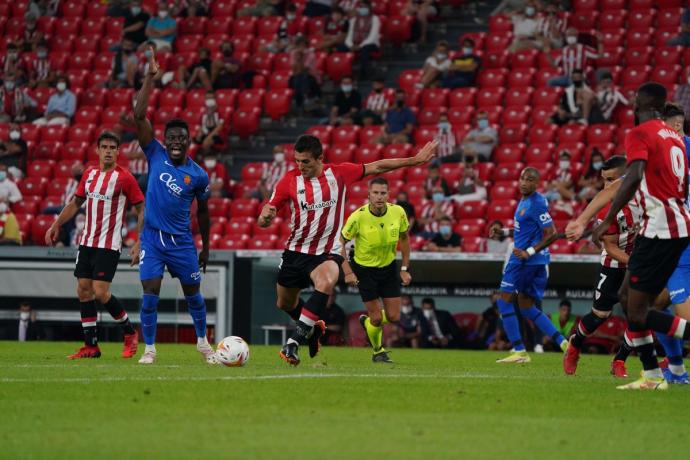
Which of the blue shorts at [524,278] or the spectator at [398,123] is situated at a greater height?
the spectator at [398,123]

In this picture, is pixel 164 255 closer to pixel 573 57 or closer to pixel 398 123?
pixel 398 123

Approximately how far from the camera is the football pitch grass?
6.67 metres

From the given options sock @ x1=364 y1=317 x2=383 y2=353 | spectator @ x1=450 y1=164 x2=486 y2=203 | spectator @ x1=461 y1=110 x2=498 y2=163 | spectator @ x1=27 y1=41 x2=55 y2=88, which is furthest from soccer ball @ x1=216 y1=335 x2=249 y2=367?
spectator @ x1=27 y1=41 x2=55 y2=88

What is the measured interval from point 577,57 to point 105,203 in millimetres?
13578

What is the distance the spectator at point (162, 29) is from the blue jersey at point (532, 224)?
51.8 feet

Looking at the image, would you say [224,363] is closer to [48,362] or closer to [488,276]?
[48,362]

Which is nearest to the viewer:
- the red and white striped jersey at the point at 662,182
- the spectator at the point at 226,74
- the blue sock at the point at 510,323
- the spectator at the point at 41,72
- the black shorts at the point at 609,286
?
the red and white striped jersey at the point at 662,182

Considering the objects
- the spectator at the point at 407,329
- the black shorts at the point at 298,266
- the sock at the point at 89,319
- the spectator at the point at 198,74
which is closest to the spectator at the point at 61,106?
the spectator at the point at 198,74

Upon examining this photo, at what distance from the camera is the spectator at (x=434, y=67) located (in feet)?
87.5

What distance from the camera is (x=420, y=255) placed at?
2133 cm

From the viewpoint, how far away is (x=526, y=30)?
1045 inches

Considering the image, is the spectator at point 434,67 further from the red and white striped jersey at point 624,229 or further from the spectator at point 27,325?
the red and white striped jersey at point 624,229

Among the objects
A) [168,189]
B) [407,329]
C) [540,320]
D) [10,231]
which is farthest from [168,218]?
[10,231]

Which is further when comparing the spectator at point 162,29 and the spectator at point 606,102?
the spectator at point 162,29
